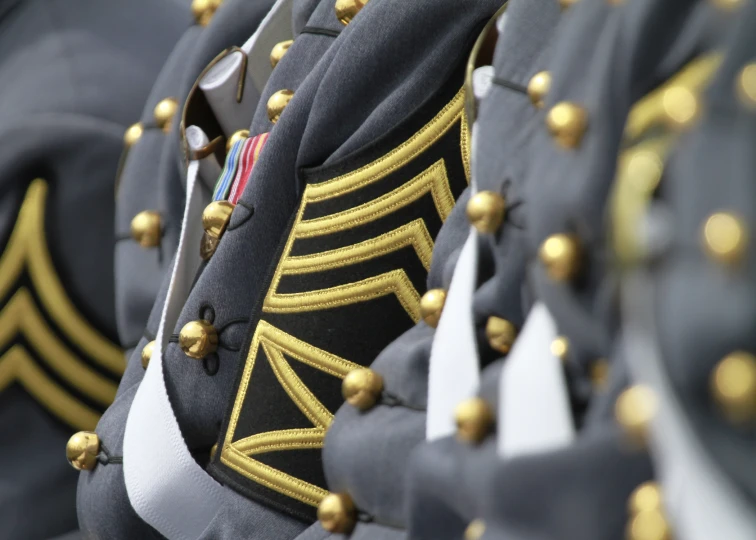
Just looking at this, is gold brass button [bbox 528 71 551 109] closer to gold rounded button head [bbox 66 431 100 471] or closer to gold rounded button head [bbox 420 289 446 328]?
gold rounded button head [bbox 420 289 446 328]

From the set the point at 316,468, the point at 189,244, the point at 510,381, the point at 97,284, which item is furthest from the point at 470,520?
the point at 97,284

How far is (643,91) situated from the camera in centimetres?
35

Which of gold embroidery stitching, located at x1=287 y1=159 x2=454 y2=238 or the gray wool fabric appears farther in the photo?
gold embroidery stitching, located at x1=287 y1=159 x2=454 y2=238

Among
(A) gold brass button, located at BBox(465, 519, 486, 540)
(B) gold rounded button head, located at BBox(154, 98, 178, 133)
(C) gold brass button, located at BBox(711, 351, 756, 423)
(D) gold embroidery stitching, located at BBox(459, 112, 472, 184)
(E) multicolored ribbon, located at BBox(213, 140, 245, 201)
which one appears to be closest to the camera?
(C) gold brass button, located at BBox(711, 351, 756, 423)

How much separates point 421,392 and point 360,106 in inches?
6.7

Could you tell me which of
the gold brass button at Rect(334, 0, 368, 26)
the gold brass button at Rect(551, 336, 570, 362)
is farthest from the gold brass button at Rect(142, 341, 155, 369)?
the gold brass button at Rect(551, 336, 570, 362)

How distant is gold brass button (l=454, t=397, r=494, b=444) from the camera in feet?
1.27

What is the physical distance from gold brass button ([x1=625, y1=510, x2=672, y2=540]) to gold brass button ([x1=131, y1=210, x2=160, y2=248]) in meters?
0.47

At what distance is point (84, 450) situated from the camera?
25.2 inches

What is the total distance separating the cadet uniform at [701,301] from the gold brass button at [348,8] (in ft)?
1.07

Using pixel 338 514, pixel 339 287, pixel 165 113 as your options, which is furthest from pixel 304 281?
pixel 165 113

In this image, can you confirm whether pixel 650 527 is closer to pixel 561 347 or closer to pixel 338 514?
pixel 561 347

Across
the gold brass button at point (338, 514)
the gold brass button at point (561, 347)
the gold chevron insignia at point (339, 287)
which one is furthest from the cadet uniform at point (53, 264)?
the gold brass button at point (561, 347)

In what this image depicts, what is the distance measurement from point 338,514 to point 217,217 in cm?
20
